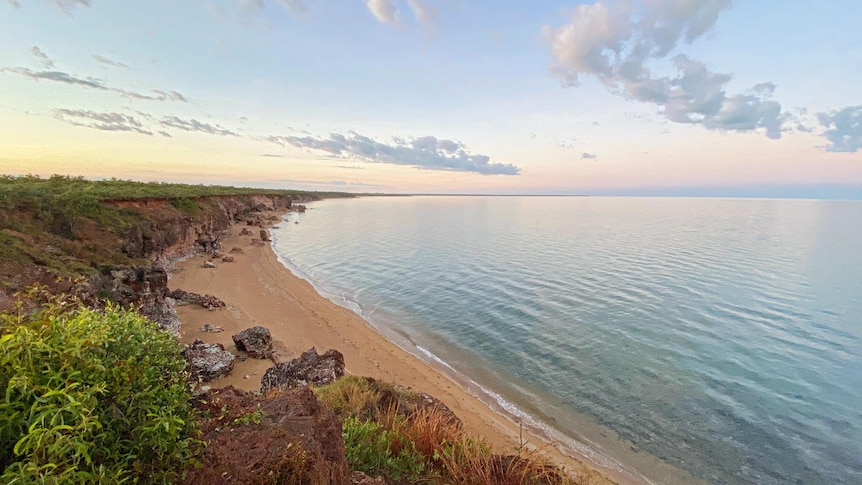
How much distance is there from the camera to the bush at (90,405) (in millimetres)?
2400

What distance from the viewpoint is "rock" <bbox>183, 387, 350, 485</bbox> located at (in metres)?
3.38

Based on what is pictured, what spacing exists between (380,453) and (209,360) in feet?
26.8

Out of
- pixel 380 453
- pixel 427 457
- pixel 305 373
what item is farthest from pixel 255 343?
pixel 427 457

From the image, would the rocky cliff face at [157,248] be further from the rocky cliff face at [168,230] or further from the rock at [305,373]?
the rock at [305,373]

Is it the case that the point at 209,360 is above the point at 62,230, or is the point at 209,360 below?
below

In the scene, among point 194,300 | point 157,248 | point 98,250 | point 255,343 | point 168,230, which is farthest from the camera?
point 168,230

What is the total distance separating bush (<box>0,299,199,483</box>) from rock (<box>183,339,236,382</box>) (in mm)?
7981

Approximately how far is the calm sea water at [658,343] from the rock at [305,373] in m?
5.60

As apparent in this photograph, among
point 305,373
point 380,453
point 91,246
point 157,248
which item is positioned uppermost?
point 91,246

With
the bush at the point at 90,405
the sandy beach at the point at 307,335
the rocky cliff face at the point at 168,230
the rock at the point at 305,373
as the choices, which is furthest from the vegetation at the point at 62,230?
the bush at the point at 90,405

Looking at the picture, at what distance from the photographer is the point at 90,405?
8.89ft

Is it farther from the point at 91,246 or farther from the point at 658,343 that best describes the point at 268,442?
the point at 91,246

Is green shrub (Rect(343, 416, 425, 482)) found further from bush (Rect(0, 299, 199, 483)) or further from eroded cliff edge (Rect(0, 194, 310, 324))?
eroded cliff edge (Rect(0, 194, 310, 324))

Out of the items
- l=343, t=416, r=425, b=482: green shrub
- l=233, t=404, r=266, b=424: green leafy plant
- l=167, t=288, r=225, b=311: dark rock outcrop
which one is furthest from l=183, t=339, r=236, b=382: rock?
l=233, t=404, r=266, b=424: green leafy plant
